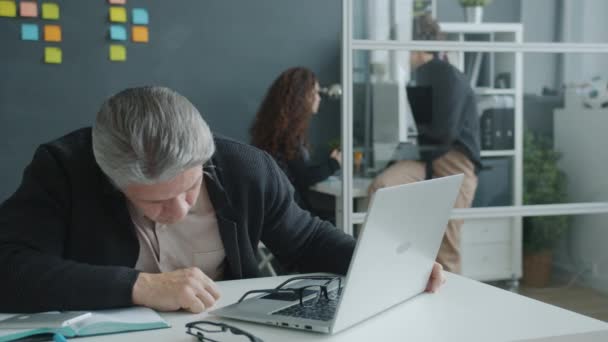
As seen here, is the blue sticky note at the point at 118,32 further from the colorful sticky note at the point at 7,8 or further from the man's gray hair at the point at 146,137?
the man's gray hair at the point at 146,137

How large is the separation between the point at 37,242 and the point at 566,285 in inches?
106

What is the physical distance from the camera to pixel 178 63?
4.34 m

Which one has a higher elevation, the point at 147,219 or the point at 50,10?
the point at 50,10

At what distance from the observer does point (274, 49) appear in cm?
454

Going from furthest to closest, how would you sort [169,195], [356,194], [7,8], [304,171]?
[7,8]
[304,171]
[356,194]
[169,195]

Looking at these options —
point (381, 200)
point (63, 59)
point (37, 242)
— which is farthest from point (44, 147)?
point (63, 59)

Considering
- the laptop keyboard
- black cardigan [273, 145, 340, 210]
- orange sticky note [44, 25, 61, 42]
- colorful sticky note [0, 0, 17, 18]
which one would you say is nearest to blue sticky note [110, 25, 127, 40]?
orange sticky note [44, 25, 61, 42]

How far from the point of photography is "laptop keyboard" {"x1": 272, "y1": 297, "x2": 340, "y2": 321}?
129 centimetres

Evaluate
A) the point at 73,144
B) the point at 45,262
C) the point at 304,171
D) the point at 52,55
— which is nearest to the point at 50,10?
the point at 52,55

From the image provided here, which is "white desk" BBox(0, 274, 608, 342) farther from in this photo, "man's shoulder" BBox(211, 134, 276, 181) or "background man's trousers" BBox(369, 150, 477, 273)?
"background man's trousers" BBox(369, 150, 477, 273)

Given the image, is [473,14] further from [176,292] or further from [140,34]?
[176,292]

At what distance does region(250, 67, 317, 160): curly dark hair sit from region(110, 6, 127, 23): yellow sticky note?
0.89m

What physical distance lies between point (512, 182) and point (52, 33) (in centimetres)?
248

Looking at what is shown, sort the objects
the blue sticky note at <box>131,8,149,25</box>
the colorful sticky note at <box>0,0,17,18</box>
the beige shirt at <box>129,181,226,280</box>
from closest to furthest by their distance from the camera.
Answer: the beige shirt at <box>129,181,226,280</box> < the colorful sticky note at <box>0,0,17,18</box> < the blue sticky note at <box>131,8,149,25</box>
